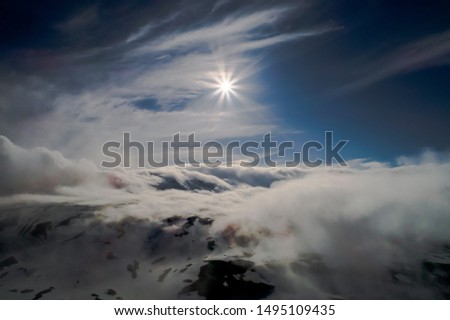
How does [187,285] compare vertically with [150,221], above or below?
below

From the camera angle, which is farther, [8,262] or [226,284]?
[8,262]

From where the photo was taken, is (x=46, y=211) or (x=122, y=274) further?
(x=46, y=211)

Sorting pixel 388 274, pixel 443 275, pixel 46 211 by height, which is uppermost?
pixel 46 211

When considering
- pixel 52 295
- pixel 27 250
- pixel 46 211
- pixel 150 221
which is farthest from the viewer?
pixel 46 211

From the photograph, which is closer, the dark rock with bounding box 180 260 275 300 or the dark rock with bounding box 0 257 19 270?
the dark rock with bounding box 180 260 275 300

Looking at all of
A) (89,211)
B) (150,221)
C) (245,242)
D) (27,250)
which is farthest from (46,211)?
(245,242)

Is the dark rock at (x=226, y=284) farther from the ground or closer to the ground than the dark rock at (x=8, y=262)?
closer to the ground

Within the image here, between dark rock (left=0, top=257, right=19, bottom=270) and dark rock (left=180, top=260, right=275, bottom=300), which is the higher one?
dark rock (left=0, top=257, right=19, bottom=270)

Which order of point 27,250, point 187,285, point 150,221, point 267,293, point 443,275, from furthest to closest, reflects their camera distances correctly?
point 150,221, point 27,250, point 443,275, point 187,285, point 267,293

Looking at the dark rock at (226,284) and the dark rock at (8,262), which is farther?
the dark rock at (8,262)

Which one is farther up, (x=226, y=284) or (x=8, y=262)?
(x=8, y=262)

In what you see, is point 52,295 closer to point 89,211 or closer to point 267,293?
point 267,293
